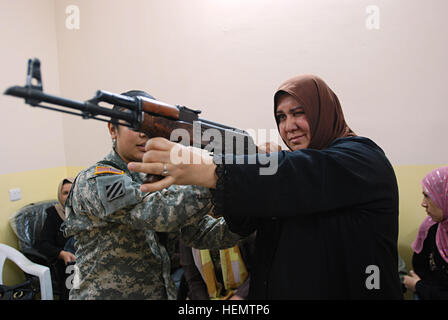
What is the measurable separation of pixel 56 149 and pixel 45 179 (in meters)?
0.32

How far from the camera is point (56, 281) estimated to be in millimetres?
2084

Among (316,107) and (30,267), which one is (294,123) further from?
(30,267)

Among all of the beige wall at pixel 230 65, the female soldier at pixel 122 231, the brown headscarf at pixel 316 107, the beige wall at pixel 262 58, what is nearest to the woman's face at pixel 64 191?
the beige wall at pixel 230 65

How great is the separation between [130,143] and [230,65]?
157 cm

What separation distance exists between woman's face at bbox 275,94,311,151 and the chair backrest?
233 cm

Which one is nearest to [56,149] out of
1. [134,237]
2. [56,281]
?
[56,281]

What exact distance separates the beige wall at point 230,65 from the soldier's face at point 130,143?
1421 millimetres

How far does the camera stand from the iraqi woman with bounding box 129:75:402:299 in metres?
0.61

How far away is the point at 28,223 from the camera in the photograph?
224 centimetres

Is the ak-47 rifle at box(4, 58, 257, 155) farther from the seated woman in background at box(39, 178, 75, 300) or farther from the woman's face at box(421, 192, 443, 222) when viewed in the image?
the seated woman in background at box(39, 178, 75, 300)

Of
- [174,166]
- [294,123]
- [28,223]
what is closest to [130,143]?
[174,166]

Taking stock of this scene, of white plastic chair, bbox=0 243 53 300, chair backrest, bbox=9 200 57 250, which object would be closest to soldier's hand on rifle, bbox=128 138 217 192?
white plastic chair, bbox=0 243 53 300

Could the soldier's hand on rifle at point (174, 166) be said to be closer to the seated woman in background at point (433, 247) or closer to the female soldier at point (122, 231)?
the female soldier at point (122, 231)

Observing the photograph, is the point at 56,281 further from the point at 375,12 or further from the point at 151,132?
the point at 375,12
